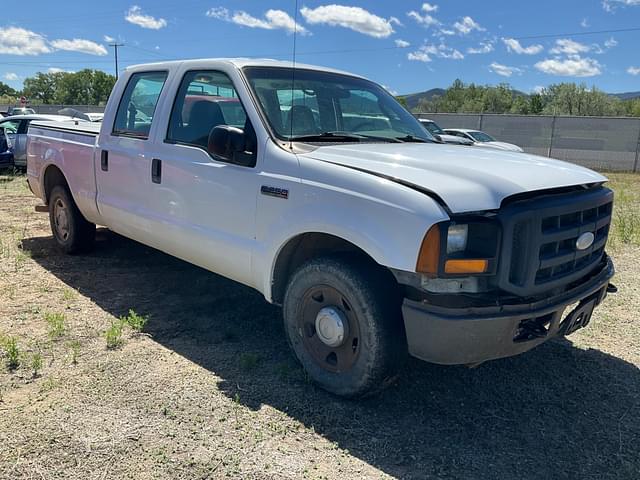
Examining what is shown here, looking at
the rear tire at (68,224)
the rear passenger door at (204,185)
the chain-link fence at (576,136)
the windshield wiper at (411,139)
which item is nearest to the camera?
the rear passenger door at (204,185)

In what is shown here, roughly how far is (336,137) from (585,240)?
1674 millimetres

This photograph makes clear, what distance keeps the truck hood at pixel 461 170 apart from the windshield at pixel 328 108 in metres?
0.35

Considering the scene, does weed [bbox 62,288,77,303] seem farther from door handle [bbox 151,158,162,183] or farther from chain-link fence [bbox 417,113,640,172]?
chain-link fence [bbox 417,113,640,172]

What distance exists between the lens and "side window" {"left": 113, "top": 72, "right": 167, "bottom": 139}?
471 centimetres

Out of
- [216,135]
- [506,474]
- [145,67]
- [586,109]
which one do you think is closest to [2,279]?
[145,67]

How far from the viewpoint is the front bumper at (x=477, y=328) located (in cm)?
285

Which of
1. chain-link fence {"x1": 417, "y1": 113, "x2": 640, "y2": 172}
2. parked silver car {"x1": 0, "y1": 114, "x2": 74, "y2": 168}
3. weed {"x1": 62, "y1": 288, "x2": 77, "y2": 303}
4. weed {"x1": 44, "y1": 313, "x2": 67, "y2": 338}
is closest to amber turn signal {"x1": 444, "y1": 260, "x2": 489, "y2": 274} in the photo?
weed {"x1": 44, "y1": 313, "x2": 67, "y2": 338}

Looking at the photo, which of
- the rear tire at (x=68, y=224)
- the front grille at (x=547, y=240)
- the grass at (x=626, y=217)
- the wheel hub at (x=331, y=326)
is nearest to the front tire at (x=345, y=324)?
the wheel hub at (x=331, y=326)

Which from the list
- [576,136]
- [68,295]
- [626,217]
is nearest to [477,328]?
[68,295]

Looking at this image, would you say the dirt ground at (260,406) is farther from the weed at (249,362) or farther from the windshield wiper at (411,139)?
the windshield wiper at (411,139)

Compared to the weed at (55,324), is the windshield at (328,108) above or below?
above

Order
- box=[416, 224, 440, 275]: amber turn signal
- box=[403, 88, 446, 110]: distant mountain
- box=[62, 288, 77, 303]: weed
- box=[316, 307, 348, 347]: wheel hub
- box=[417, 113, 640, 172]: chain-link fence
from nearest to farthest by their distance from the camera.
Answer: box=[416, 224, 440, 275]: amber turn signal < box=[316, 307, 348, 347]: wheel hub < box=[62, 288, 77, 303]: weed < box=[417, 113, 640, 172]: chain-link fence < box=[403, 88, 446, 110]: distant mountain

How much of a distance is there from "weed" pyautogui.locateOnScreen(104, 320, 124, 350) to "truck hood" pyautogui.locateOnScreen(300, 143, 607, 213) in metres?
1.95

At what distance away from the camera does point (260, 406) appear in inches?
133
